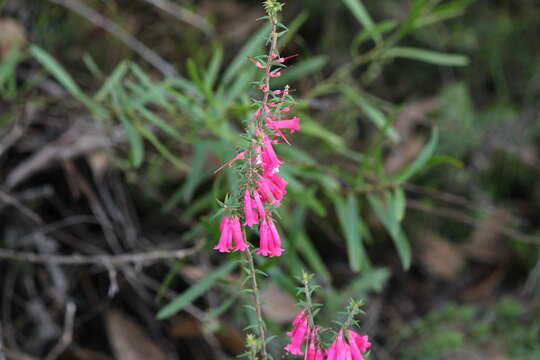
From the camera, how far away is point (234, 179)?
214 centimetres

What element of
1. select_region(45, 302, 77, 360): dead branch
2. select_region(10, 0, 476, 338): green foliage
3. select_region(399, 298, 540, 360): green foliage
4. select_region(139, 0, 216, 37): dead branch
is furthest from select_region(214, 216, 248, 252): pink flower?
select_region(139, 0, 216, 37): dead branch

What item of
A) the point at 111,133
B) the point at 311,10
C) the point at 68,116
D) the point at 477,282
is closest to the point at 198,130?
the point at 111,133

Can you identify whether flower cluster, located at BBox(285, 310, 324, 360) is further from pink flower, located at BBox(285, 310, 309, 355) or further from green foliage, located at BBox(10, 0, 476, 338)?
green foliage, located at BBox(10, 0, 476, 338)

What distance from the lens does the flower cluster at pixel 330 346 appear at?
1.20 metres

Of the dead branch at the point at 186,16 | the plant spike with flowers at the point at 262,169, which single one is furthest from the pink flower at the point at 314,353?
the dead branch at the point at 186,16

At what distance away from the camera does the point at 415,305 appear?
329cm

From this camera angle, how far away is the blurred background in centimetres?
241

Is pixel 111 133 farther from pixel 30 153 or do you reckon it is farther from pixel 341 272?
pixel 341 272

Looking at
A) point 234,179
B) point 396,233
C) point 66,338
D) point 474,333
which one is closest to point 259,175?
point 234,179

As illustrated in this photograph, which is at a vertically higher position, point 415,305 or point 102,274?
point 102,274

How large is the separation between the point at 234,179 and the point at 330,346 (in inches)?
40.4

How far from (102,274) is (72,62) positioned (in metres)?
1.33

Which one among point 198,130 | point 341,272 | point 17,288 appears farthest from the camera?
point 341,272

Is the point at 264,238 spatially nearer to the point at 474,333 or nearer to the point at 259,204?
the point at 259,204
